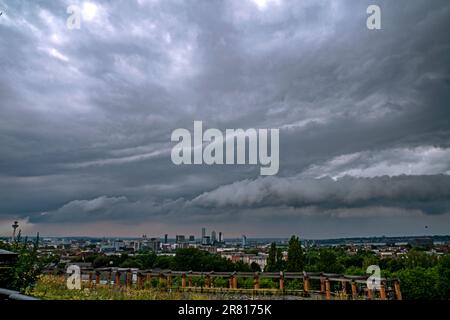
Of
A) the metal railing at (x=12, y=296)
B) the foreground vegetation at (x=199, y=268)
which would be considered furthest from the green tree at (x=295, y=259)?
the metal railing at (x=12, y=296)

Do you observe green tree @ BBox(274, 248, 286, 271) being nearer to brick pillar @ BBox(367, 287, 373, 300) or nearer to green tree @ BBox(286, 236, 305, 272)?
green tree @ BBox(286, 236, 305, 272)

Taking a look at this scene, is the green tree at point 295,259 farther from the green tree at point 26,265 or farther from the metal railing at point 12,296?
the metal railing at point 12,296

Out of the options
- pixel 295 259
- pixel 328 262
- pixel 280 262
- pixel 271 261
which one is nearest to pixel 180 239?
pixel 328 262

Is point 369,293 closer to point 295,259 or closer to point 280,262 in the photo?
point 295,259

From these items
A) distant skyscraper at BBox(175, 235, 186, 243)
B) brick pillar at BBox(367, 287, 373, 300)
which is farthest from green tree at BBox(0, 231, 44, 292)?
brick pillar at BBox(367, 287, 373, 300)

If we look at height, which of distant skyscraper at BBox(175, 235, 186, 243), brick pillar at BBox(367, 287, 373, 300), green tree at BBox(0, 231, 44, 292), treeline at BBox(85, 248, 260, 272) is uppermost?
distant skyscraper at BBox(175, 235, 186, 243)

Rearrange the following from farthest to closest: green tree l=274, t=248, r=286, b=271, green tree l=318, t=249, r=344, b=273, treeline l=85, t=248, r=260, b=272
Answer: green tree l=274, t=248, r=286, b=271, green tree l=318, t=249, r=344, b=273, treeline l=85, t=248, r=260, b=272

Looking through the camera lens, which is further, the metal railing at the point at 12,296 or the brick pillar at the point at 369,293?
the brick pillar at the point at 369,293

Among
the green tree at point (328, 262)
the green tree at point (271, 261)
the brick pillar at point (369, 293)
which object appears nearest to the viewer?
the brick pillar at point (369, 293)

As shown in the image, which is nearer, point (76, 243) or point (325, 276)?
point (76, 243)
